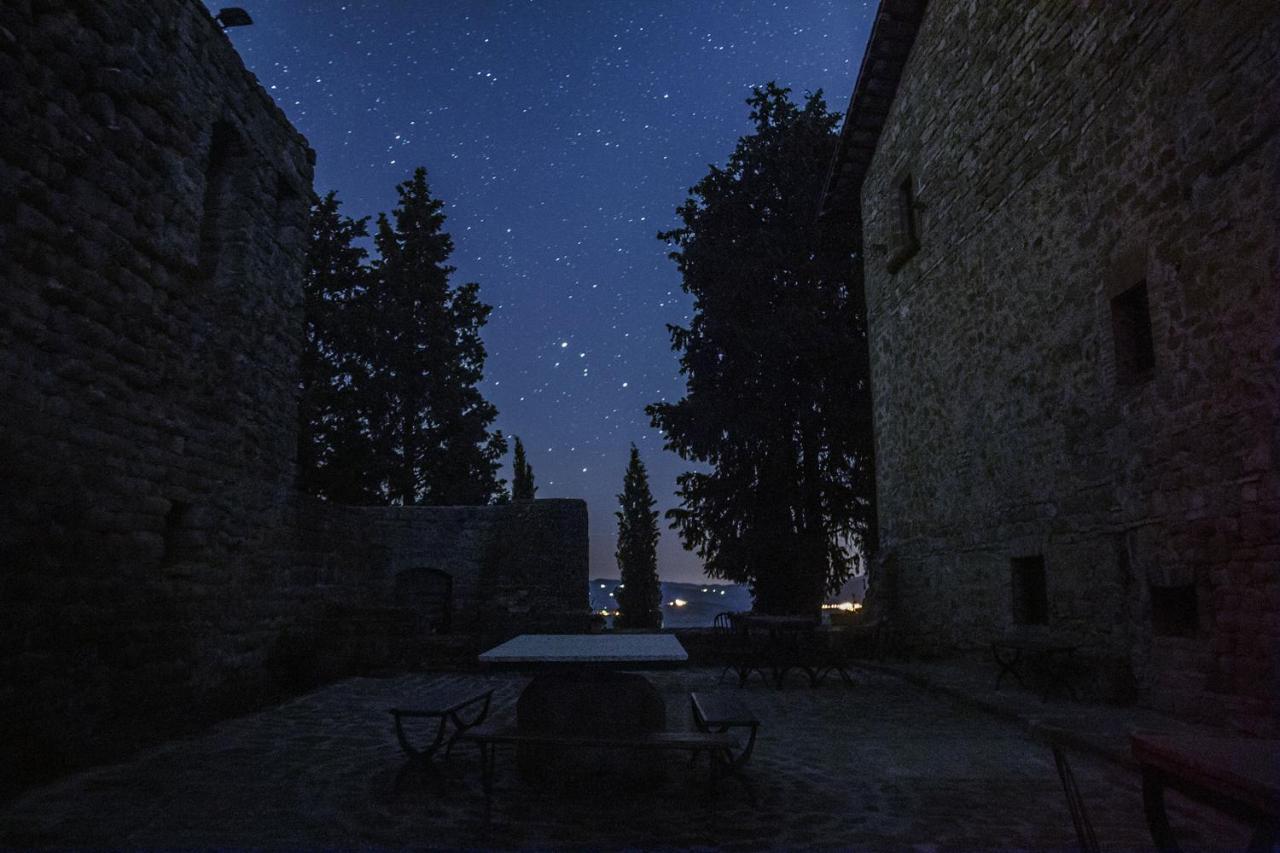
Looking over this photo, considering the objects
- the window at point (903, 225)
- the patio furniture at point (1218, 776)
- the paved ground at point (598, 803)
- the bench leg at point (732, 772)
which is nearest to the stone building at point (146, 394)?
the paved ground at point (598, 803)

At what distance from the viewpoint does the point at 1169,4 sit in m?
7.07

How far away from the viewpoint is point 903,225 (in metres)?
13.6

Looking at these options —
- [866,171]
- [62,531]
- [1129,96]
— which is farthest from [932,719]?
[866,171]

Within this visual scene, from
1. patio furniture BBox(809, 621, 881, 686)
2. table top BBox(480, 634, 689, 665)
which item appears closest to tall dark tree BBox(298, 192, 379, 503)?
patio furniture BBox(809, 621, 881, 686)

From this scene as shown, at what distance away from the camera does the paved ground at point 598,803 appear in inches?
156

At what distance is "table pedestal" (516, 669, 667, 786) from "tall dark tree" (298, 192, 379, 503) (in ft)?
52.7

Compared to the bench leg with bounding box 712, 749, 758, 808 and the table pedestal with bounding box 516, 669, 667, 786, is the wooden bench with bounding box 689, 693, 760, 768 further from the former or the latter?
the table pedestal with bounding box 516, 669, 667, 786

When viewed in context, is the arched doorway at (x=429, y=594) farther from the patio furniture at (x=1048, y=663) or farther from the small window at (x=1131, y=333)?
the small window at (x=1131, y=333)

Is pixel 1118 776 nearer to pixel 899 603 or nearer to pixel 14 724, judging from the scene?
pixel 14 724

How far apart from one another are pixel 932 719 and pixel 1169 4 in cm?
650

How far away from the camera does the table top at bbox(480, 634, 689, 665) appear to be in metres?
4.84

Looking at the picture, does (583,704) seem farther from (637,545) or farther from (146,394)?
(637,545)

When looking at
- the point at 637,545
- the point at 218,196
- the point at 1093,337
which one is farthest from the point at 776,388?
the point at 637,545

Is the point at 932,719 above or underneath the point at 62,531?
underneath
